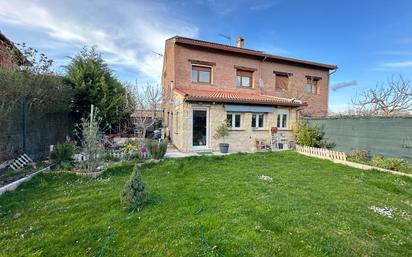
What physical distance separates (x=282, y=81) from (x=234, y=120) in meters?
8.30

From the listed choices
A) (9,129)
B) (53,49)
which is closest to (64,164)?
(9,129)

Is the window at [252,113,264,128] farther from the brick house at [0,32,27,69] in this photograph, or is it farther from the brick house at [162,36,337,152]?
the brick house at [0,32,27,69]

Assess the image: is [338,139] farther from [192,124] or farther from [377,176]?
[192,124]

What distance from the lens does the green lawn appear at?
136 inches

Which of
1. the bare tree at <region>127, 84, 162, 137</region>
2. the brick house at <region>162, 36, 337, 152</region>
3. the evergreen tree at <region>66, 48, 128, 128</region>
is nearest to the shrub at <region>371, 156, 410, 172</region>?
the brick house at <region>162, 36, 337, 152</region>

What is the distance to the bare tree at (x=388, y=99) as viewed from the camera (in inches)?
588

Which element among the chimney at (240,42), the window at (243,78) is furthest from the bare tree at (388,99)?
the chimney at (240,42)

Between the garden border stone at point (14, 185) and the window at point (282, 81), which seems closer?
the garden border stone at point (14, 185)

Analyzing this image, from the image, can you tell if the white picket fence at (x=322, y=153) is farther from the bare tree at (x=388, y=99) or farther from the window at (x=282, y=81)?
the window at (x=282, y=81)

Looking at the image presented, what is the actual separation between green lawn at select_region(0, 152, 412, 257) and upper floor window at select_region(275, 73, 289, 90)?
12.6m

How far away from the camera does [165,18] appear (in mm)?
12820

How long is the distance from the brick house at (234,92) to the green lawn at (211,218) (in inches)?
225

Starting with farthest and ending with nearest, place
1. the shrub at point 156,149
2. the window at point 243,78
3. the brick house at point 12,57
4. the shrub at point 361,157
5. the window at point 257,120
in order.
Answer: the window at point 243,78
the window at point 257,120
the shrub at point 361,157
the shrub at point 156,149
the brick house at point 12,57

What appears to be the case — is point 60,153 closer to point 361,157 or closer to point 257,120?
point 257,120
